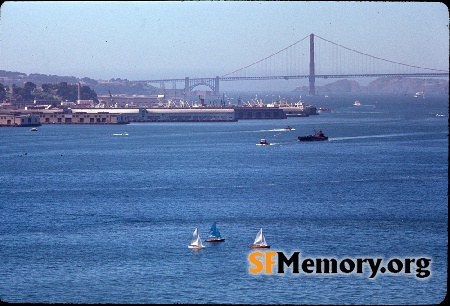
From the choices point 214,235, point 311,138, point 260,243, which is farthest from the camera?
point 311,138

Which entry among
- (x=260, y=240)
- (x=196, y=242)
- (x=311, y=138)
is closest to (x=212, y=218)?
(x=196, y=242)

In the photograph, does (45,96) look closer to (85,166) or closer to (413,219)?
(85,166)

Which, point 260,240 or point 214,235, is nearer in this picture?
point 260,240

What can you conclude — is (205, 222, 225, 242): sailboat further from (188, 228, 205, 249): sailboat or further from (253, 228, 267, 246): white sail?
(253, 228, 267, 246): white sail

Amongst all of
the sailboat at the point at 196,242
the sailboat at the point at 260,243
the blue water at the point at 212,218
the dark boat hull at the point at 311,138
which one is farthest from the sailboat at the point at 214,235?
the dark boat hull at the point at 311,138

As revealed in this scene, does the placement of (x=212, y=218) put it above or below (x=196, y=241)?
below

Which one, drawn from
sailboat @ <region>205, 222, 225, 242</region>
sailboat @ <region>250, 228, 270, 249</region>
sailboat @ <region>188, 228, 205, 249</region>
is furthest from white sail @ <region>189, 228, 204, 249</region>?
sailboat @ <region>250, 228, 270, 249</region>

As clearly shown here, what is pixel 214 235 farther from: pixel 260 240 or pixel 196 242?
pixel 260 240

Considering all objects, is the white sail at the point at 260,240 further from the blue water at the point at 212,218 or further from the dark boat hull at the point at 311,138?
the dark boat hull at the point at 311,138
